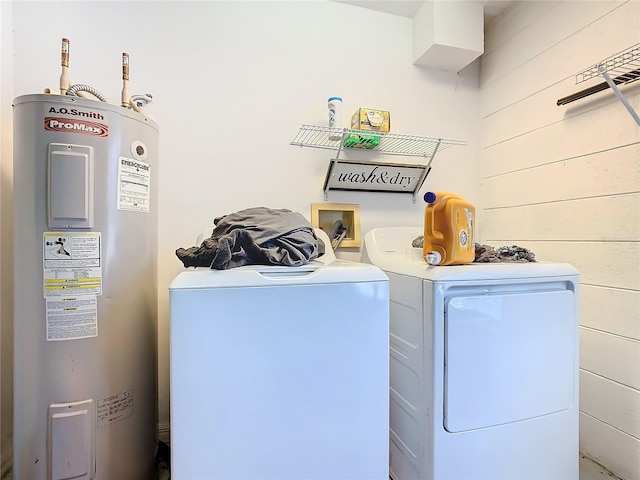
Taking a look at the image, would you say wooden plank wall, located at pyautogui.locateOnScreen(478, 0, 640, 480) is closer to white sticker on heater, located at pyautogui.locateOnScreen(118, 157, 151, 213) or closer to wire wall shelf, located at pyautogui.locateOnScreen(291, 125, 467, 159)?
wire wall shelf, located at pyautogui.locateOnScreen(291, 125, 467, 159)

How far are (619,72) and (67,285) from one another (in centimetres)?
245

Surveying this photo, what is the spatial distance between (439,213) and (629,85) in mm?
1081

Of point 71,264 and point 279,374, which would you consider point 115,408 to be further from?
point 279,374

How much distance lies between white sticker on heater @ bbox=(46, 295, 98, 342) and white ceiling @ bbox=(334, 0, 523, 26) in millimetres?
2109

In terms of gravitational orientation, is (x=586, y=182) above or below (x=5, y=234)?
above

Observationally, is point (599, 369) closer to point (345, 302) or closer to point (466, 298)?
point (466, 298)

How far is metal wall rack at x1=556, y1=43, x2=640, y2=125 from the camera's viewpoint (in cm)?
135

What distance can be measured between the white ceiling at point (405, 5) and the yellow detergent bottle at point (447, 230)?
1463mm

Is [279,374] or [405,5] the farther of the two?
[405,5]

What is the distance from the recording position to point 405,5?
6.70ft

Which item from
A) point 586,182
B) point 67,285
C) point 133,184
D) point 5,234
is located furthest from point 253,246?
point 586,182

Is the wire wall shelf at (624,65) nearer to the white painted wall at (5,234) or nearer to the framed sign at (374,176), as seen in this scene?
the framed sign at (374,176)

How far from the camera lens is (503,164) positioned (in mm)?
2143

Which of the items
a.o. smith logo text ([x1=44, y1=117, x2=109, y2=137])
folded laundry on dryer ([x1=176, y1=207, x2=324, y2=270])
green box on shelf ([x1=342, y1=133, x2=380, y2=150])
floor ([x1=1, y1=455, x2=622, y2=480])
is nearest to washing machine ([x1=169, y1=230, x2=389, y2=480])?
folded laundry on dryer ([x1=176, y1=207, x2=324, y2=270])
